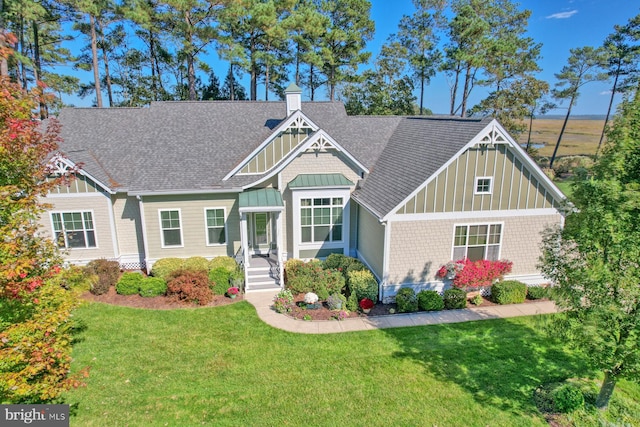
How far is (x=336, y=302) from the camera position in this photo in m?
14.4

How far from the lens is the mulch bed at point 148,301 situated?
1505cm

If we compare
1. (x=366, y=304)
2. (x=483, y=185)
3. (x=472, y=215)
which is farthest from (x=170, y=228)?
(x=483, y=185)

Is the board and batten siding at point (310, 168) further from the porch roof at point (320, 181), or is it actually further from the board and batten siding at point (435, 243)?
the board and batten siding at point (435, 243)

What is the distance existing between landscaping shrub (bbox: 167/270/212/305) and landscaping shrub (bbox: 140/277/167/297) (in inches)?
16.0

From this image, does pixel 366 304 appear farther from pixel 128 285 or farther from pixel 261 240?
pixel 128 285

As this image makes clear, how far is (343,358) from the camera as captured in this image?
11.4 meters

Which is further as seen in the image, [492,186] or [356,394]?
[492,186]

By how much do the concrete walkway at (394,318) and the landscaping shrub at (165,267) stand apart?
4271mm

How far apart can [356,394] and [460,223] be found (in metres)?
8.25

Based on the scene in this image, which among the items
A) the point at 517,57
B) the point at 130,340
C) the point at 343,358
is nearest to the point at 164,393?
the point at 130,340

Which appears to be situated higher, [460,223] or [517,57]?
[517,57]

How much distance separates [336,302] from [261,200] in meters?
5.68

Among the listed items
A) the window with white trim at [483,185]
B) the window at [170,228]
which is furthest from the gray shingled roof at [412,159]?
the window at [170,228]

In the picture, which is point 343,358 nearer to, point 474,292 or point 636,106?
point 474,292
